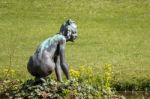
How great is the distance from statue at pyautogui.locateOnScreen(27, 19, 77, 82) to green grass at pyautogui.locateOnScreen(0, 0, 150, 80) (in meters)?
5.20

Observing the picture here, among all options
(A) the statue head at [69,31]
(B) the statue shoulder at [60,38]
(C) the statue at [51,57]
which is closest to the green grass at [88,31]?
(A) the statue head at [69,31]

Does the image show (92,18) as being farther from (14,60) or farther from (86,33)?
(14,60)

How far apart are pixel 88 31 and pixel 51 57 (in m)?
15.7

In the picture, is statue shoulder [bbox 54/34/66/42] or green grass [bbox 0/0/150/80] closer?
statue shoulder [bbox 54/34/66/42]

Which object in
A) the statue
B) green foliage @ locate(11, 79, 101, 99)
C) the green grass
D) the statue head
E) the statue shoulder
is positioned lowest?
the green grass

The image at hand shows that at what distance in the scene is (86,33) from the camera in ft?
94.0

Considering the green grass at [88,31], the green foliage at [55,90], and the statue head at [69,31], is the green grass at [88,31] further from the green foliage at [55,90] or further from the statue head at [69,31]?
the green foliage at [55,90]

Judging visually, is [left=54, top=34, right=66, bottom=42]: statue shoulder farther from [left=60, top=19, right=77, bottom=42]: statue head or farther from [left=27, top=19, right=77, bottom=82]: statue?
[left=60, top=19, right=77, bottom=42]: statue head

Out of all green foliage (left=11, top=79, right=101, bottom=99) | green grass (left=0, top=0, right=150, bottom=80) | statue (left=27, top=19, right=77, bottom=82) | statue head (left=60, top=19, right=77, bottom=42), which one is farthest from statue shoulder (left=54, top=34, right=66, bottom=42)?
green grass (left=0, top=0, right=150, bottom=80)

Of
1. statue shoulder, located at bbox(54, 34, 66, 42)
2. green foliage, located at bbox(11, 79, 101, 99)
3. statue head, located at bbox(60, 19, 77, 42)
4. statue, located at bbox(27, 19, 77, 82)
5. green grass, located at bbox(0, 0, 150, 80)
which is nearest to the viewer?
green foliage, located at bbox(11, 79, 101, 99)

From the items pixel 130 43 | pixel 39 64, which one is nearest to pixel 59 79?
pixel 39 64

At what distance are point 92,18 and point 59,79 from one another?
1837 cm

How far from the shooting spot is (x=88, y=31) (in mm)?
29047

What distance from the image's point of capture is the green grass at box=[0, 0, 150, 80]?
72.0 ft
